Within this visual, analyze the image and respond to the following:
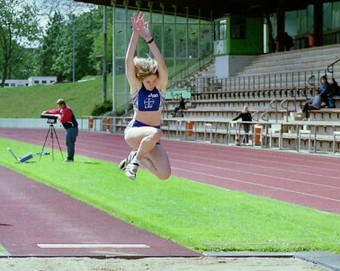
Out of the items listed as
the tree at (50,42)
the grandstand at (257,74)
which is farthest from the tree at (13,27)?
the grandstand at (257,74)

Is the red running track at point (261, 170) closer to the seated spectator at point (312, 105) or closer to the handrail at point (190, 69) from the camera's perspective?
the seated spectator at point (312, 105)

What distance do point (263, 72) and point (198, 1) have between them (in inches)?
340

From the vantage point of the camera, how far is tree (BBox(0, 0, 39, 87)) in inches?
4958

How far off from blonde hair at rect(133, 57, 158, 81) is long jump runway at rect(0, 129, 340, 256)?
17.0ft

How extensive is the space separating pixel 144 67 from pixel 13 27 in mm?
120234

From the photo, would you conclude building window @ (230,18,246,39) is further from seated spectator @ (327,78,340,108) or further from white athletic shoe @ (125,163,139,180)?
white athletic shoe @ (125,163,139,180)

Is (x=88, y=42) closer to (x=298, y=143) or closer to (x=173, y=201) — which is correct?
(x=298, y=143)

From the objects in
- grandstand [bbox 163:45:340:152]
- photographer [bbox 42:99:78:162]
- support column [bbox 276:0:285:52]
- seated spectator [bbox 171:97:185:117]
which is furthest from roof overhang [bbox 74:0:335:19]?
photographer [bbox 42:99:78:162]

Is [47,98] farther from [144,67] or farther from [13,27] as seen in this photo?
[144,67]

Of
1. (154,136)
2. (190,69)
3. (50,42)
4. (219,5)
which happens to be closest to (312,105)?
(219,5)

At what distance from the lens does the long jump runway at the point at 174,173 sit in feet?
49.0

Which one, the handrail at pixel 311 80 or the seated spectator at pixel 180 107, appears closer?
the handrail at pixel 311 80

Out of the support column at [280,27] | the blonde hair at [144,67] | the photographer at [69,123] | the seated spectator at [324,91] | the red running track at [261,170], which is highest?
the support column at [280,27]

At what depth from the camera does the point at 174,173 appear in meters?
28.9
